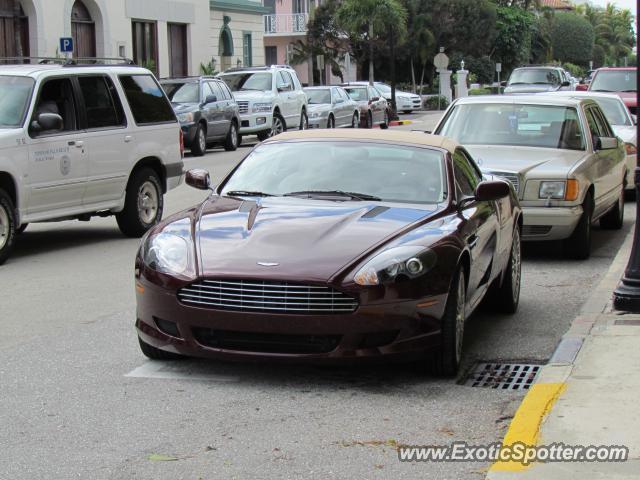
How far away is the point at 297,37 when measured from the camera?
66.3 metres

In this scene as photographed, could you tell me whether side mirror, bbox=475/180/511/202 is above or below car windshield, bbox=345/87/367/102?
above

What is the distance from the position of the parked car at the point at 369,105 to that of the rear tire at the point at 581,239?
27.6m

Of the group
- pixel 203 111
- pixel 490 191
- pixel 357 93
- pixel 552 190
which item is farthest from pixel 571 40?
pixel 490 191

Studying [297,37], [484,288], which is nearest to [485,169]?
[484,288]

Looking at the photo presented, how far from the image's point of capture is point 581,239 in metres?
11.8

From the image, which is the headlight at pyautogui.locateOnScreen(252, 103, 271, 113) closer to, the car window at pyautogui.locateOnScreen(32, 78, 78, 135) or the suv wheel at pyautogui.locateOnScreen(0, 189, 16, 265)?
the car window at pyautogui.locateOnScreen(32, 78, 78, 135)

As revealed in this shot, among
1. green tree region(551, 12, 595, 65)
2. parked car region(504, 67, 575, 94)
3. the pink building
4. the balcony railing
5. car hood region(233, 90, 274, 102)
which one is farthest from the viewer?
green tree region(551, 12, 595, 65)

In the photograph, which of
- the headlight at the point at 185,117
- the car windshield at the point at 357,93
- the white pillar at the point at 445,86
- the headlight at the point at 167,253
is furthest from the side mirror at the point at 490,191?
the white pillar at the point at 445,86

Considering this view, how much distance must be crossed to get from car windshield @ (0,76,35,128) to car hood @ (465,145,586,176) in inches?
184

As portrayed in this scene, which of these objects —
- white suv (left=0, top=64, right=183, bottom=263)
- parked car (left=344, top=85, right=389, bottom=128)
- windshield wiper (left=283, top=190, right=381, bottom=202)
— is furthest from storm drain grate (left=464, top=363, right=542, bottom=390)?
parked car (left=344, top=85, right=389, bottom=128)

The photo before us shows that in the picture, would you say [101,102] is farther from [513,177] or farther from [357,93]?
[357,93]

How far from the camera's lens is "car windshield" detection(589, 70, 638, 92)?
28078 mm

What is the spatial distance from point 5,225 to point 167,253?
5120mm

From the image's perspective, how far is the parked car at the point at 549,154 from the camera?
1155 cm
